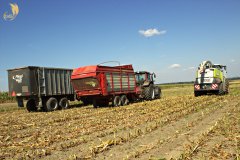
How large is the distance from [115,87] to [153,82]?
228 inches

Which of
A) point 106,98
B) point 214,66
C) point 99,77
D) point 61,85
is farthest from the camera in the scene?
point 214,66

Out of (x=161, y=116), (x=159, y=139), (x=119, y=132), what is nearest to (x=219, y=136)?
(x=159, y=139)

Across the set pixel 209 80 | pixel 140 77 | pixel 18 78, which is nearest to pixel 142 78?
pixel 140 77

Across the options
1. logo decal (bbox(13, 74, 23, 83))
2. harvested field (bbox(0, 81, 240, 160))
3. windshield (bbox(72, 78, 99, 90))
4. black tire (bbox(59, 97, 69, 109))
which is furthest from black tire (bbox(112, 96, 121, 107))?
harvested field (bbox(0, 81, 240, 160))

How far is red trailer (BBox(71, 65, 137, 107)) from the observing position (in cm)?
1803

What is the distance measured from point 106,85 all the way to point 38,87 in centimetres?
475

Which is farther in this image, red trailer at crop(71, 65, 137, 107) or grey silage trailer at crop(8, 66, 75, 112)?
grey silage trailer at crop(8, 66, 75, 112)

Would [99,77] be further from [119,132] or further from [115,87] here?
[119,132]

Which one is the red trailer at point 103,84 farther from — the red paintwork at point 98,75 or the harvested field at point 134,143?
the harvested field at point 134,143

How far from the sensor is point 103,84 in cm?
1798

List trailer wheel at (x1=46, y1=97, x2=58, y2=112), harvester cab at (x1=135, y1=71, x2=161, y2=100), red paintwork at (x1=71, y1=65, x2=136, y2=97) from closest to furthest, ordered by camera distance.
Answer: red paintwork at (x1=71, y1=65, x2=136, y2=97), trailer wheel at (x1=46, y1=97, x2=58, y2=112), harvester cab at (x1=135, y1=71, x2=161, y2=100)

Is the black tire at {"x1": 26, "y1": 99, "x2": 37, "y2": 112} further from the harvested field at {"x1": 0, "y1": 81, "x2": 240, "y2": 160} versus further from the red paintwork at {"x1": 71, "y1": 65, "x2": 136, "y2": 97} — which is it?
the harvested field at {"x1": 0, "y1": 81, "x2": 240, "y2": 160}

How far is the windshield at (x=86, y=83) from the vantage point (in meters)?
18.1

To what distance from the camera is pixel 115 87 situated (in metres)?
19.2
